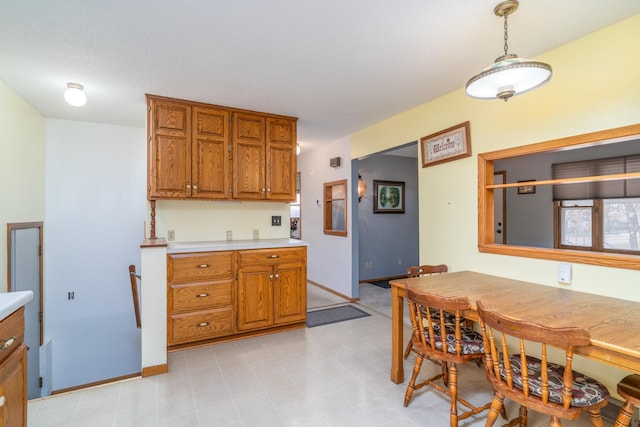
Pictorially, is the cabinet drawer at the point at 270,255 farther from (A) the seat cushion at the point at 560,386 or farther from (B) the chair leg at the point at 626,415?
(B) the chair leg at the point at 626,415

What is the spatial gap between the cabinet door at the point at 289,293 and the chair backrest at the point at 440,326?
5.51ft

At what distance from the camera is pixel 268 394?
85.6 inches

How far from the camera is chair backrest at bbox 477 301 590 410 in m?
1.24

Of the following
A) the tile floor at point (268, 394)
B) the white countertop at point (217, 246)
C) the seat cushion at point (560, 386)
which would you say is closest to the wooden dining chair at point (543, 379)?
the seat cushion at point (560, 386)

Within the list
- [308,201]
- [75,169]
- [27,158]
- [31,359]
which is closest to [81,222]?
[75,169]

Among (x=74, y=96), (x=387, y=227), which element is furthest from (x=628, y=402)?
(x=387, y=227)

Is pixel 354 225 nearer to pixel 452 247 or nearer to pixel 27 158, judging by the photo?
pixel 452 247

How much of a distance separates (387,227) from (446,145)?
3.01m

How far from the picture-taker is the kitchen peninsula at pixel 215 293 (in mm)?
2525

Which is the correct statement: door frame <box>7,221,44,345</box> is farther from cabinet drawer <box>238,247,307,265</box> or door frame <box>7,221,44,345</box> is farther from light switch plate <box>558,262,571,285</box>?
light switch plate <box>558,262,571,285</box>

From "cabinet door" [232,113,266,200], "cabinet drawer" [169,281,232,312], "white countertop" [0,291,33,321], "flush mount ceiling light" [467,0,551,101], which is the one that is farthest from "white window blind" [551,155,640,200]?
"white countertop" [0,291,33,321]

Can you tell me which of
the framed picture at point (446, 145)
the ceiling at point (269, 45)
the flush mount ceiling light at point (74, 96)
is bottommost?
the framed picture at point (446, 145)

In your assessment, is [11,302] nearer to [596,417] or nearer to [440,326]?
[440,326]

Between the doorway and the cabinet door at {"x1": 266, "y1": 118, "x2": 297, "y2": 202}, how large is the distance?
8.11 feet
